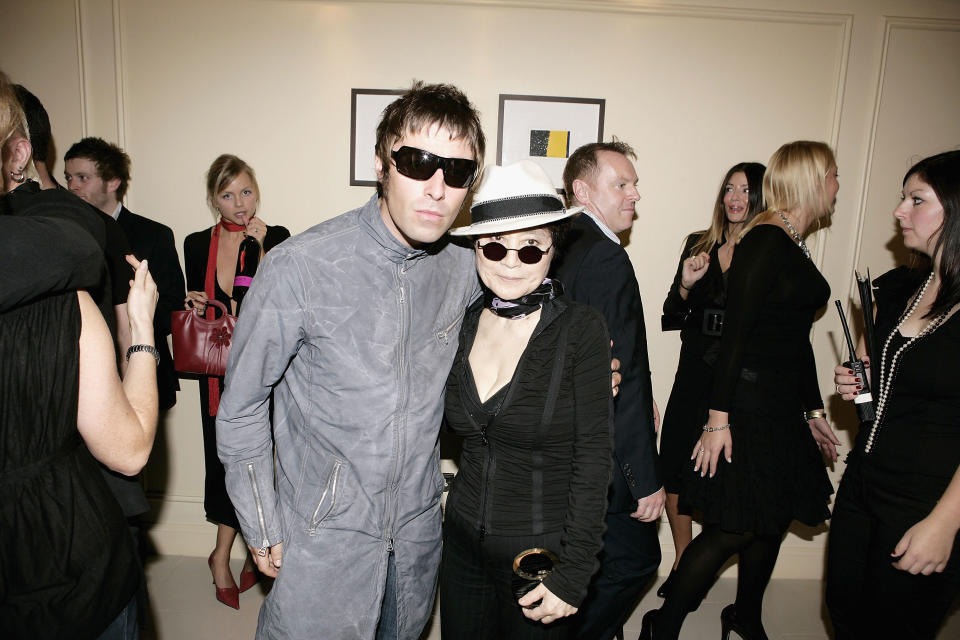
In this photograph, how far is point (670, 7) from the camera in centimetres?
312

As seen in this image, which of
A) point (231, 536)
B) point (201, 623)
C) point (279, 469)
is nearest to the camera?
point (279, 469)

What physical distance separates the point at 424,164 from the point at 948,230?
174 cm

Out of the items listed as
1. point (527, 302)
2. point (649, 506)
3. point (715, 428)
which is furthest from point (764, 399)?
point (527, 302)

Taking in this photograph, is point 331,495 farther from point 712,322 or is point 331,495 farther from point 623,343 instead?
point 712,322

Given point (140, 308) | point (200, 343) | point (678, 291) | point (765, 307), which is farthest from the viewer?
point (678, 291)

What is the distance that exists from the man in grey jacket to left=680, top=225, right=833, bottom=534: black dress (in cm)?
146

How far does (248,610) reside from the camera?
2.98 meters

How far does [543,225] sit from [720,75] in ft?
7.52

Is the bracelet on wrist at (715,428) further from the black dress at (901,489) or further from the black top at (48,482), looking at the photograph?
the black top at (48,482)

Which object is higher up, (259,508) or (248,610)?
(259,508)

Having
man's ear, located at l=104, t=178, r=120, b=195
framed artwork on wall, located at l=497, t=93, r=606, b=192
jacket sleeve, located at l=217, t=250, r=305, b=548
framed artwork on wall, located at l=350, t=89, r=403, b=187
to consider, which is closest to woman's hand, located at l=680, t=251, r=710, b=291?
framed artwork on wall, located at l=497, t=93, r=606, b=192

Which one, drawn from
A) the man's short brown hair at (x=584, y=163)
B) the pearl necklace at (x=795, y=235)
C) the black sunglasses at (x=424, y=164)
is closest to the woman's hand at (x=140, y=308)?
the black sunglasses at (x=424, y=164)

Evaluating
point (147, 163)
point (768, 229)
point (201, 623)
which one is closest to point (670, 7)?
point (768, 229)

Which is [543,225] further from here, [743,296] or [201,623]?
[201,623]
